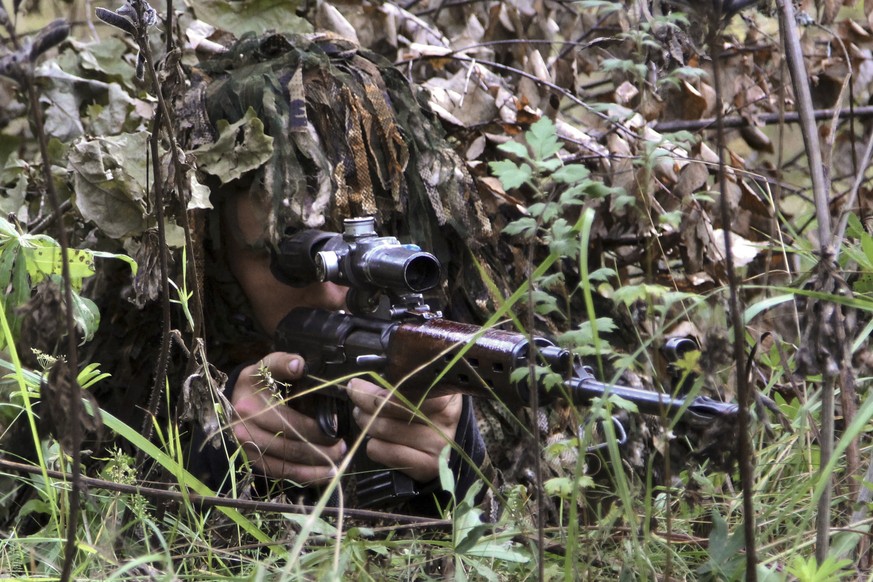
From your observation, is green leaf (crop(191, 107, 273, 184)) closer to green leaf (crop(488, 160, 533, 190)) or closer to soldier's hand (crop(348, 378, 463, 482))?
soldier's hand (crop(348, 378, 463, 482))

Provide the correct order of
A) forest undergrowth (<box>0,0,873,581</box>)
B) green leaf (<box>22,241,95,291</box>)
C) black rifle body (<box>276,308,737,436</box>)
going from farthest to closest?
green leaf (<box>22,241,95,291</box>), black rifle body (<box>276,308,737,436</box>), forest undergrowth (<box>0,0,873,581</box>)

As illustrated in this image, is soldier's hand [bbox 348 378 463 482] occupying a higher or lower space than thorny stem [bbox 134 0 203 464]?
lower

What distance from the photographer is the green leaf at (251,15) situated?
2.33 metres

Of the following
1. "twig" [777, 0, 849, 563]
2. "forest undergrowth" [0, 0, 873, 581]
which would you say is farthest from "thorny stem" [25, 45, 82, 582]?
"twig" [777, 0, 849, 563]

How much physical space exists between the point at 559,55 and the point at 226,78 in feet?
3.69

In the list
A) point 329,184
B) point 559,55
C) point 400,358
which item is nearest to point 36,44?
point 400,358

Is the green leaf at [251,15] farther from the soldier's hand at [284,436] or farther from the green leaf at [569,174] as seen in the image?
the green leaf at [569,174]

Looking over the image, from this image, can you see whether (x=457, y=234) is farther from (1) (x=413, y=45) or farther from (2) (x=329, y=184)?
(1) (x=413, y=45)

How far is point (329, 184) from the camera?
5.65ft

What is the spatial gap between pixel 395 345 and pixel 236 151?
544 mm

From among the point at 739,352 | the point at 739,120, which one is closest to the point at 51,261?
the point at 739,352

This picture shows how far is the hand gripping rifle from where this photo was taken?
111 centimetres

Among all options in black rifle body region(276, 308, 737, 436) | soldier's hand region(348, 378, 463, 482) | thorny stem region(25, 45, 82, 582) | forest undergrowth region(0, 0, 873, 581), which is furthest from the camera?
soldier's hand region(348, 378, 463, 482)

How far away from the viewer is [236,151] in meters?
1.72
